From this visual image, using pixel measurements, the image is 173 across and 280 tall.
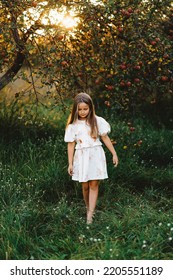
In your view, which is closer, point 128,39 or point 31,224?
point 31,224

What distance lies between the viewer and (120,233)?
4.24 m

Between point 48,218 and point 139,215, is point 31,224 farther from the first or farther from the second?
point 139,215

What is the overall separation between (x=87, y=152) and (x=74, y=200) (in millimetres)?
825

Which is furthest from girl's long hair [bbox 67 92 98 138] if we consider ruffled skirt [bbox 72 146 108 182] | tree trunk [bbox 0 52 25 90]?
tree trunk [bbox 0 52 25 90]

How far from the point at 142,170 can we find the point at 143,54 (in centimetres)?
167

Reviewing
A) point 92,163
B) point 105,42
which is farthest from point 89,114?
point 105,42

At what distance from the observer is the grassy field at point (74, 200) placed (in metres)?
4.01

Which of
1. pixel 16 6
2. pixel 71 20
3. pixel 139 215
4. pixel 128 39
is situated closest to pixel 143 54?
pixel 128 39

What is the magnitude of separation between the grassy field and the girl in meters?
0.28

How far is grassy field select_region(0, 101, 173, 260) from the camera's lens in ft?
13.2

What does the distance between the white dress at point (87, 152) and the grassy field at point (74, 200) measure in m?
0.32

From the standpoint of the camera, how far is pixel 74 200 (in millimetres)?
5492

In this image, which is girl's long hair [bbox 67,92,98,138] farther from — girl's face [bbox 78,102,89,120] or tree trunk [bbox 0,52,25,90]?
tree trunk [bbox 0,52,25,90]

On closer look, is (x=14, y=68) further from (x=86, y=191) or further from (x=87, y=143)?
(x=86, y=191)
